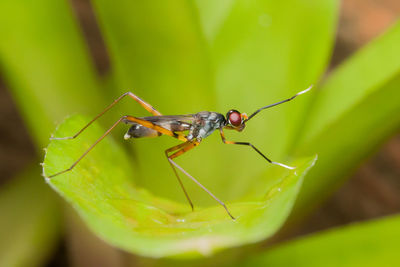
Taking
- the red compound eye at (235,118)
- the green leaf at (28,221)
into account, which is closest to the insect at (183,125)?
the red compound eye at (235,118)

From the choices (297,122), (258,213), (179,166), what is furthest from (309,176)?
(258,213)

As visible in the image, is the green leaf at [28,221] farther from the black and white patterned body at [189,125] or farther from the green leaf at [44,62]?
the black and white patterned body at [189,125]

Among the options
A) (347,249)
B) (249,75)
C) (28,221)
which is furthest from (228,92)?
(28,221)

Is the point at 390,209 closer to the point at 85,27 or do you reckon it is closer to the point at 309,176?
the point at 309,176

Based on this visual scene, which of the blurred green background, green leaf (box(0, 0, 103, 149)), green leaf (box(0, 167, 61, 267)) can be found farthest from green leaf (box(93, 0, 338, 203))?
green leaf (box(0, 167, 61, 267))

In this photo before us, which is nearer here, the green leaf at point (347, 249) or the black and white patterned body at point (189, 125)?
the green leaf at point (347, 249)

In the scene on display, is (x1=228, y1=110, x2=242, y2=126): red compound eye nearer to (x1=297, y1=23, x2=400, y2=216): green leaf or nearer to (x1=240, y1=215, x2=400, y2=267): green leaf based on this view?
(x1=297, y1=23, x2=400, y2=216): green leaf
